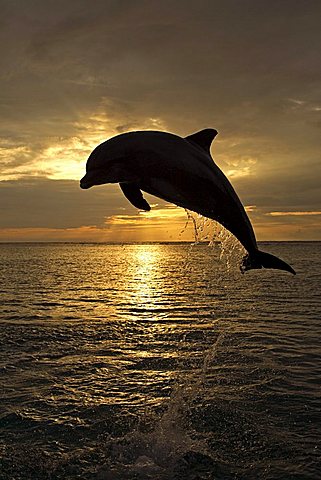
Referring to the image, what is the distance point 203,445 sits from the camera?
1018 cm

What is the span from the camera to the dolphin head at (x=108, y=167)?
21.7 ft

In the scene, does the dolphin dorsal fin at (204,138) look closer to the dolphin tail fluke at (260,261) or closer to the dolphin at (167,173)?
the dolphin at (167,173)

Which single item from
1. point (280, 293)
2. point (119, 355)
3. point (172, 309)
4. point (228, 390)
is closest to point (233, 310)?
point (172, 309)

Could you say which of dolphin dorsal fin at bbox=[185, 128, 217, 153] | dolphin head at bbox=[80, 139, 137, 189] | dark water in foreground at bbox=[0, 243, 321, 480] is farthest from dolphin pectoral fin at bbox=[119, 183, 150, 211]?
dark water in foreground at bbox=[0, 243, 321, 480]

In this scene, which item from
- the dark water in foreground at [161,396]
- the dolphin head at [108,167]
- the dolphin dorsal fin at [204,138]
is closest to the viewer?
the dolphin head at [108,167]

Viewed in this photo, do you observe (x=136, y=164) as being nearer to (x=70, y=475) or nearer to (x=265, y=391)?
(x=70, y=475)

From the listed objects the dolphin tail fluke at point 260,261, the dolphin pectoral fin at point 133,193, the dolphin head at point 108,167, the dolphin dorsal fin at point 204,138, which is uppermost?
the dolphin dorsal fin at point 204,138

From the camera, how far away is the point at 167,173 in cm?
672

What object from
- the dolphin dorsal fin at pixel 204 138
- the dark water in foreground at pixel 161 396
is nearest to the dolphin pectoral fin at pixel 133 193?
the dolphin dorsal fin at pixel 204 138

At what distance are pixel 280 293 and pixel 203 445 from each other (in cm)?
2594

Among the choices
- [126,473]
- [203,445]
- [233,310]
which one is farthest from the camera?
[233,310]

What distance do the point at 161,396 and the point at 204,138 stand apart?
25.7 ft

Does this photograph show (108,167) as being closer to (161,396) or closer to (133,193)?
(133,193)

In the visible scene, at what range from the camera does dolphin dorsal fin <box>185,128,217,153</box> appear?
7602 millimetres
